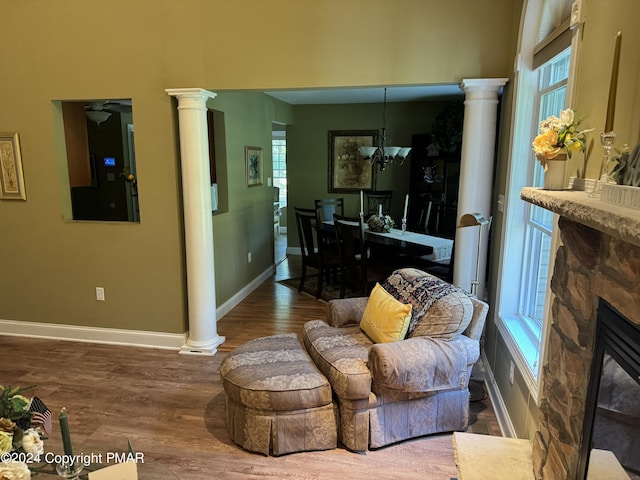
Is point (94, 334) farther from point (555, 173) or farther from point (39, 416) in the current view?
point (555, 173)

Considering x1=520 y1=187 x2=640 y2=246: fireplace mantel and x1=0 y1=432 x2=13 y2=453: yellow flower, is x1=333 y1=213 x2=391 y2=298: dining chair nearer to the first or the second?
x1=520 y1=187 x2=640 y2=246: fireplace mantel

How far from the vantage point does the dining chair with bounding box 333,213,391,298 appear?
14.4ft

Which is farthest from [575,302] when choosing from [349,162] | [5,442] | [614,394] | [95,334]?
[349,162]

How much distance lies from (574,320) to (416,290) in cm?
129

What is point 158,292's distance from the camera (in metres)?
3.72

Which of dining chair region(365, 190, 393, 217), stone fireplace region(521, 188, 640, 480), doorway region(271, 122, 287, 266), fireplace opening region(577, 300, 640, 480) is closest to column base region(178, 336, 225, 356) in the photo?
stone fireplace region(521, 188, 640, 480)

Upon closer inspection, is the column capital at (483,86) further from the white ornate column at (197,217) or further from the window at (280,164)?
the window at (280,164)

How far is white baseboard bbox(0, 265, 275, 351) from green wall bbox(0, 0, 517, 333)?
2.7 inches

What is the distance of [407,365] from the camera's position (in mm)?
2318

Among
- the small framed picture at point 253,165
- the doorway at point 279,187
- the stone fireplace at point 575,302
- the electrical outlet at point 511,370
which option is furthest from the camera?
the doorway at point 279,187

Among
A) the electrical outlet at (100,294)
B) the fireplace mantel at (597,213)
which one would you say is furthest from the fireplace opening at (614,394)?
the electrical outlet at (100,294)

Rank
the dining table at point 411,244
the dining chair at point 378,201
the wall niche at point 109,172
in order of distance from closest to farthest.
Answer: the dining table at point 411,244
the wall niche at point 109,172
the dining chair at point 378,201

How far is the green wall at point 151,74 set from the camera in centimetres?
299

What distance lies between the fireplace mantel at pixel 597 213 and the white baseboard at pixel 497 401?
161 cm
